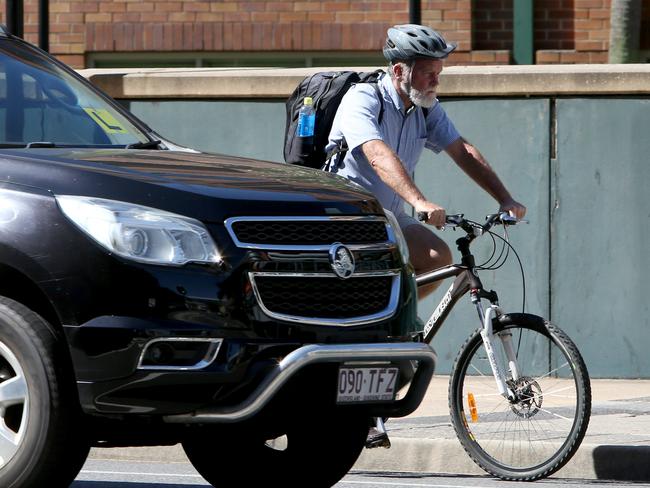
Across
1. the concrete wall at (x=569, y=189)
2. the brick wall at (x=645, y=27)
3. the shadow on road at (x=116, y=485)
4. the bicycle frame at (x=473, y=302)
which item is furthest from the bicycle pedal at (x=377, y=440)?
the brick wall at (x=645, y=27)

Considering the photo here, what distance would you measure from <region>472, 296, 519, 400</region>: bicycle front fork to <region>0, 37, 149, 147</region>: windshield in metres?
1.74

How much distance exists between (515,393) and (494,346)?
0.77 ft

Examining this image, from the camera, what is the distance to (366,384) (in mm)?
5785

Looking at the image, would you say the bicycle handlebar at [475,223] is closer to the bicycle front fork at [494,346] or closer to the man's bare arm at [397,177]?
the man's bare arm at [397,177]

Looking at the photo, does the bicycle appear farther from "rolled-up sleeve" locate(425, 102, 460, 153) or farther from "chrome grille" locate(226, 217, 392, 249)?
"chrome grille" locate(226, 217, 392, 249)

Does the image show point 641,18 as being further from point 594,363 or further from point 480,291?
point 480,291

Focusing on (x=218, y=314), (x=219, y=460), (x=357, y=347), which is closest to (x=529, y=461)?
(x=219, y=460)

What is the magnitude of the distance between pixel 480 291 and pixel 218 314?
98.0 inches

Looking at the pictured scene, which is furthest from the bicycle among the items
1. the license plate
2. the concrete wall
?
the concrete wall

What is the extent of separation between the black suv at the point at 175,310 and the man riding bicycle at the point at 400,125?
5.44 ft

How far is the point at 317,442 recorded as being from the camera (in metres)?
6.52

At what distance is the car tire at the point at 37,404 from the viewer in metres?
5.36

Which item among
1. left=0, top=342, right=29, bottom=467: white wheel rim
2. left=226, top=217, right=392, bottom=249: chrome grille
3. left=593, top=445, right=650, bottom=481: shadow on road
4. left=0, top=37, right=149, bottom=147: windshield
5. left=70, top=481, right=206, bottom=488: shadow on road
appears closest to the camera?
left=0, top=342, right=29, bottom=467: white wheel rim

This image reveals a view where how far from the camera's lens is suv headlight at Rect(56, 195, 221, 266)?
5355mm
